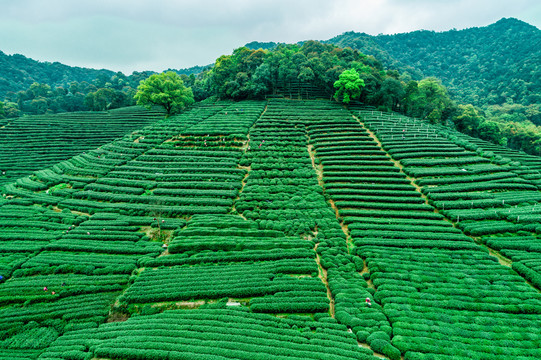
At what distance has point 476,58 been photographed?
497 ft

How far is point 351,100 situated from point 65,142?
7362 cm

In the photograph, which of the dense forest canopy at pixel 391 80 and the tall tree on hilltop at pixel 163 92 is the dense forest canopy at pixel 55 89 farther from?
the tall tree on hilltop at pixel 163 92

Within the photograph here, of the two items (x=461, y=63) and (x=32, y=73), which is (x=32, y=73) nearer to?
(x=32, y=73)

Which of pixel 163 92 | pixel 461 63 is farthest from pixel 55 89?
pixel 461 63

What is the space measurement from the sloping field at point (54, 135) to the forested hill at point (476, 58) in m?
128

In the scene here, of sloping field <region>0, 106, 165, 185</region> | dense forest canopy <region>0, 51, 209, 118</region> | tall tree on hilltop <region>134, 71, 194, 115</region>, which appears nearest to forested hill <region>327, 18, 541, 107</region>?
tall tree on hilltop <region>134, 71, 194, 115</region>

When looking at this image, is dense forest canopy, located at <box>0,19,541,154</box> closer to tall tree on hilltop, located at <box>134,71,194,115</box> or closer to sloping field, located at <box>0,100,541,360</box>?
tall tree on hilltop, located at <box>134,71,194,115</box>

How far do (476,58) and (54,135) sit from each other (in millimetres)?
217374

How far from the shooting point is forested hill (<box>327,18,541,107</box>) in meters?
116

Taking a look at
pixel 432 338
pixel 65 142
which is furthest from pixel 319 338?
pixel 65 142

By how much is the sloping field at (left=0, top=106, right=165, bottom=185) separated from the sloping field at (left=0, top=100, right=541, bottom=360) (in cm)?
787

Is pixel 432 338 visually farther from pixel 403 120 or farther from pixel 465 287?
Result: pixel 403 120

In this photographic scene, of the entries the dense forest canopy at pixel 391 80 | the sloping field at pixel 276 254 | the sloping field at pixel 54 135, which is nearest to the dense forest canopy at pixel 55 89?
the dense forest canopy at pixel 391 80

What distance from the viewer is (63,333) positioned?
17953mm
